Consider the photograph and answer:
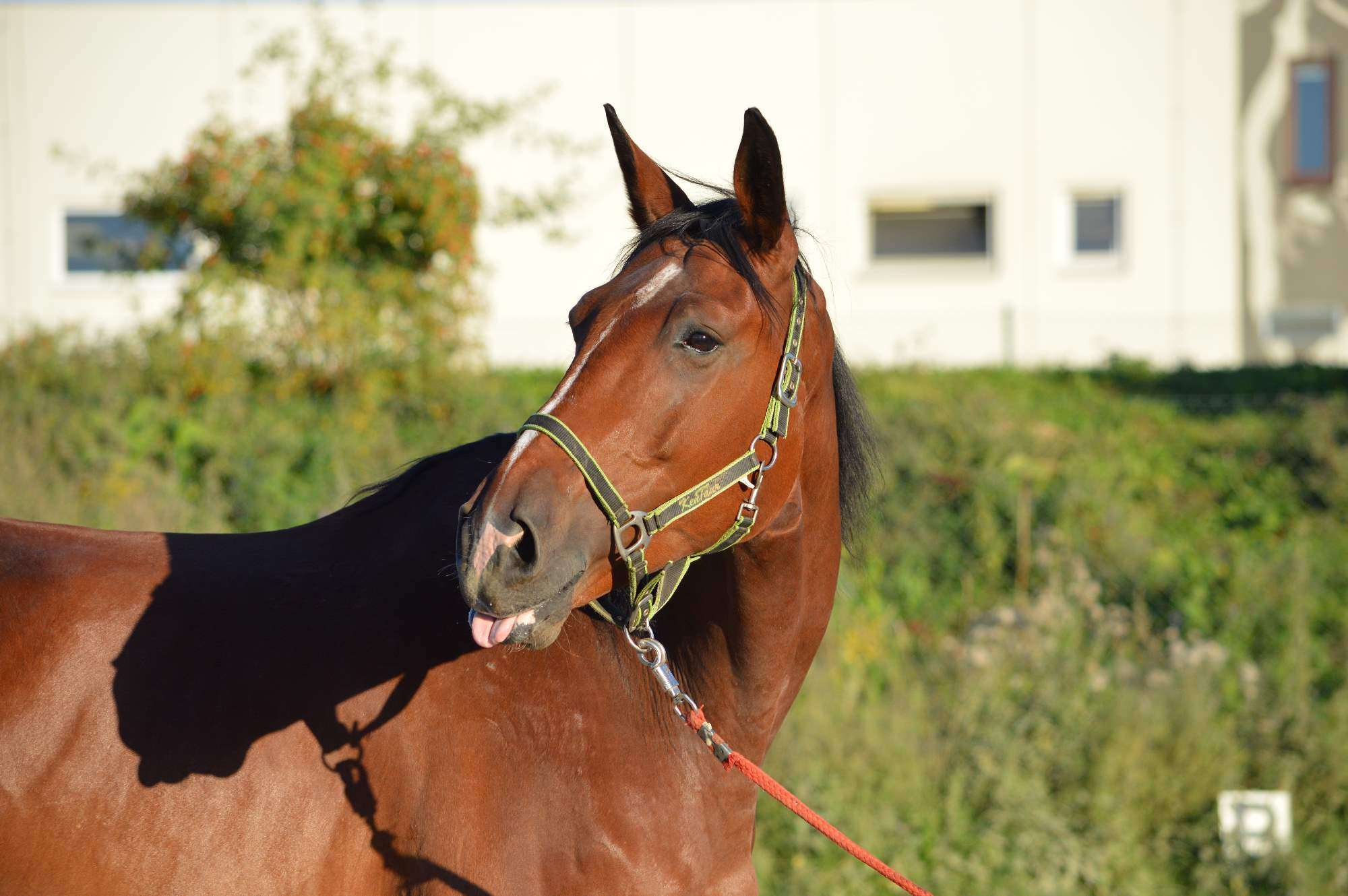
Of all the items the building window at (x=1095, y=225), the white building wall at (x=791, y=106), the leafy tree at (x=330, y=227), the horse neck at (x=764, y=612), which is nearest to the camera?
the horse neck at (x=764, y=612)

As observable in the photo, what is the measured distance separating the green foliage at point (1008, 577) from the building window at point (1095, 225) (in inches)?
172

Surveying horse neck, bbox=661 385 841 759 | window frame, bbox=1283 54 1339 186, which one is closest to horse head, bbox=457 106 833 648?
horse neck, bbox=661 385 841 759

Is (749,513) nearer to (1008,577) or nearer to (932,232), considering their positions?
(1008,577)

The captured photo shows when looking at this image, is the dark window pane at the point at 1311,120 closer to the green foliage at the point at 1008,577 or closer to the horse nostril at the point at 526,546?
the green foliage at the point at 1008,577

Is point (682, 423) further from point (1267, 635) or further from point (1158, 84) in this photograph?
point (1158, 84)

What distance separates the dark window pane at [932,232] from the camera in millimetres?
15484

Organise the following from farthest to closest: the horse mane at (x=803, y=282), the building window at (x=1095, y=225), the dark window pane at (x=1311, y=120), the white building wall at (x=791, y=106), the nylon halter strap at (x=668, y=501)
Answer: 1. the dark window pane at (x=1311, y=120)
2. the building window at (x=1095, y=225)
3. the white building wall at (x=791, y=106)
4. the horse mane at (x=803, y=282)
5. the nylon halter strap at (x=668, y=501)

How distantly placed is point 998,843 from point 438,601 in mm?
3315

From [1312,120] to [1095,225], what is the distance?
11.8 ft

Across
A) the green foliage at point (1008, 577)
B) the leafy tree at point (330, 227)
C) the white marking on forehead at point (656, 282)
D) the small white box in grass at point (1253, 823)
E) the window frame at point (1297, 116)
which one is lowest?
the small white box in grass at point (1253, 823)

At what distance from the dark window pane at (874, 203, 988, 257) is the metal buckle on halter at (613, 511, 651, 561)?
14.3m

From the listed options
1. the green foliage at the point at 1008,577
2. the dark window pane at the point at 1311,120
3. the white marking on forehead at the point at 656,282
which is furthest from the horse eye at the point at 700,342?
the dark window pane at the point at 1311,120

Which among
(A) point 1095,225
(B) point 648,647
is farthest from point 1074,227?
(B) point 648,647

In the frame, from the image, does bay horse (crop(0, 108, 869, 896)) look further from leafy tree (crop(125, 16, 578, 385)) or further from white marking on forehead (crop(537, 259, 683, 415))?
A: leafy tree (crop(125, 16, 578, 385))
